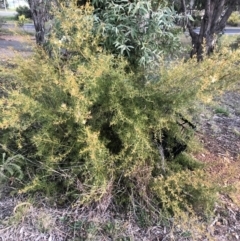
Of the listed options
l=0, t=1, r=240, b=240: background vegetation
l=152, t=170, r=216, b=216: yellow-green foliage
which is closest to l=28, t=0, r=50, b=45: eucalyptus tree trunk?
l=0, t=1, r=240, b=240: background vegetation

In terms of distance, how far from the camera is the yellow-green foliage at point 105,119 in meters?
1.69

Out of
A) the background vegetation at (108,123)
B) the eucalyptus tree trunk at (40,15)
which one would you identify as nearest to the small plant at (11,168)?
the background vegetation at (108,123)

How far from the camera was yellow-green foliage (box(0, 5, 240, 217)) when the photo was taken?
5.55 feet

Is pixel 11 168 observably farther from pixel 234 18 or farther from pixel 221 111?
pixel 234 18

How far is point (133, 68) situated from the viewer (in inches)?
86.0

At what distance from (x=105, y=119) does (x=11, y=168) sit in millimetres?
688

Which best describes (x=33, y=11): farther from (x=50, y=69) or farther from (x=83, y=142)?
(x=83, y=142)

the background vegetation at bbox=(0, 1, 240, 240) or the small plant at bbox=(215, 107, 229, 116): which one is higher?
the background vegetation at bbox=(0, 1, 240, 240)

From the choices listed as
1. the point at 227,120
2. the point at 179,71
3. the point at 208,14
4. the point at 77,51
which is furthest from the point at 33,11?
the point at 208,14

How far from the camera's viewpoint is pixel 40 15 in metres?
2.88

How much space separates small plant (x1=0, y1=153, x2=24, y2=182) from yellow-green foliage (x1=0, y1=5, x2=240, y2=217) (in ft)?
0.32

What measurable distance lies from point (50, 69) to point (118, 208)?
1023 millimetres

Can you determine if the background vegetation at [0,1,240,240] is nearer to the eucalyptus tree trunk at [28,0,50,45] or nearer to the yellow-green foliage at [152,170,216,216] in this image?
the yellow-green foliage at [152,170,216,216]

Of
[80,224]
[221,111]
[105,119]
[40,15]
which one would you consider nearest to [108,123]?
[105,119]
